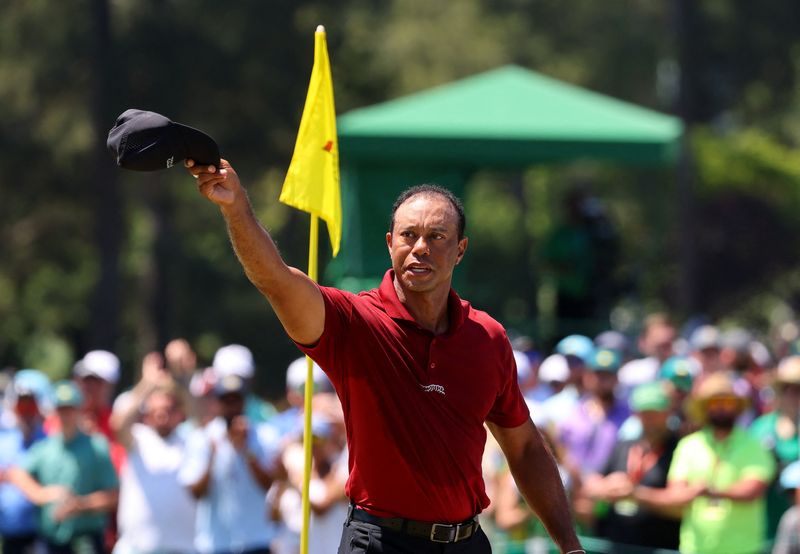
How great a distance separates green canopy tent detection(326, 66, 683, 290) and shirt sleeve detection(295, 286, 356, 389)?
1016 cm

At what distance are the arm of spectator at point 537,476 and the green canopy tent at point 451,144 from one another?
9.61m

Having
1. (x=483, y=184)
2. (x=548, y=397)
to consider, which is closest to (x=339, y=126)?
(x=548, y=397)

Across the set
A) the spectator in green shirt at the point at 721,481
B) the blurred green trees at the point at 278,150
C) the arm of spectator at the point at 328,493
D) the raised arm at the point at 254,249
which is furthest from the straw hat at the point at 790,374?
the blurred green trees at the point at 278,150

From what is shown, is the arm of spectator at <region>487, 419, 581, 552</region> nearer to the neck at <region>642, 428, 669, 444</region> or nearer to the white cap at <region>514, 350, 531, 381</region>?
the neck at <region>642, 428, 669, 444</region>

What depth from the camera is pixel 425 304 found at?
219 inches

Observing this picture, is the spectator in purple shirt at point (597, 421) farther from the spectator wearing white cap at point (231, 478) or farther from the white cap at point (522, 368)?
the spectator wearing white cap at point (231, 478)

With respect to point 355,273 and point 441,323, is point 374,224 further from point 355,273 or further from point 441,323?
point 441,323

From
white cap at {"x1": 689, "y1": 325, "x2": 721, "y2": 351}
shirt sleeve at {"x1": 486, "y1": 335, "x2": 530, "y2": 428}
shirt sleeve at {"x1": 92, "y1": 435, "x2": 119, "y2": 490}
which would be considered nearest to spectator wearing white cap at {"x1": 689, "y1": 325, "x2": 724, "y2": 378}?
white cap at {"x1": 689, "y1": 325, "x2": 721, "y2": 351}

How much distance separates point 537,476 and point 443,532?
0.57 m

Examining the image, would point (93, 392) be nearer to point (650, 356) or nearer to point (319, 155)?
point (650, 356)

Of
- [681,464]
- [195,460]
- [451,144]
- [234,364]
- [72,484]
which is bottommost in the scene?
[72,484]

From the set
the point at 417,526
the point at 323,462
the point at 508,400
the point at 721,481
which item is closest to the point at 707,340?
the point at 721,481

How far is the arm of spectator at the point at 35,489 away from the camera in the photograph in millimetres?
11414

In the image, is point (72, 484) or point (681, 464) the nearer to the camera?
point (681, 464)
